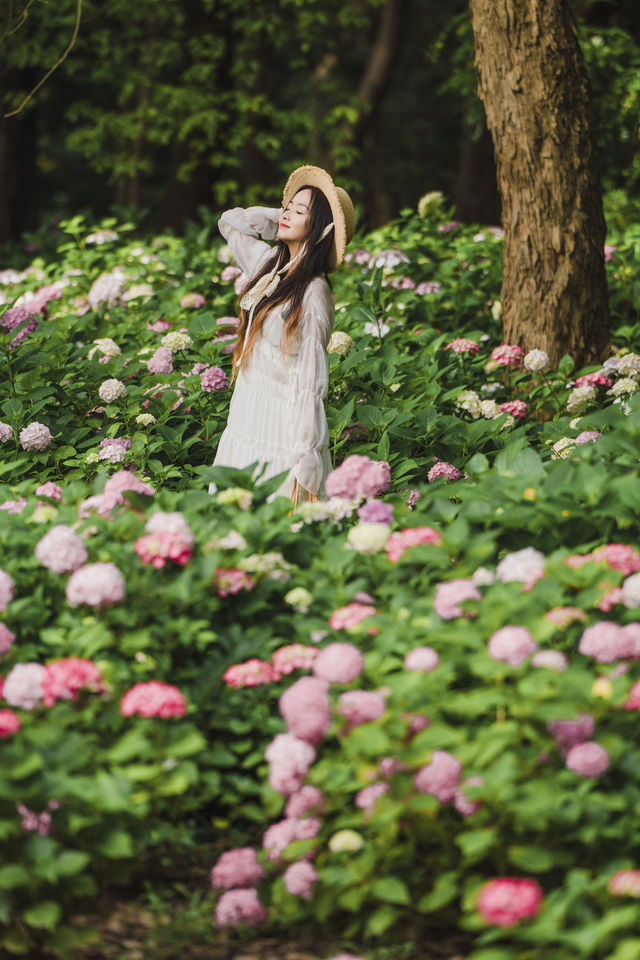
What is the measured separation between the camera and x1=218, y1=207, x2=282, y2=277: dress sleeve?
4586 mm

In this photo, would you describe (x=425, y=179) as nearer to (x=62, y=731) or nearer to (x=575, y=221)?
(x=575, y=221)

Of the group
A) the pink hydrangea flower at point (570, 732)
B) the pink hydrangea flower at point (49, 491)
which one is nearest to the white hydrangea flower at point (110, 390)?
the pink hydrangea flower at point (49, 491)

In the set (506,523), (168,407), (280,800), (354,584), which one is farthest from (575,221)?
(280,800)

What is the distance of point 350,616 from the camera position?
287 cm

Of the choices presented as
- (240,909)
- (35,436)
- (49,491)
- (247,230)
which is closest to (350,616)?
(240,909)

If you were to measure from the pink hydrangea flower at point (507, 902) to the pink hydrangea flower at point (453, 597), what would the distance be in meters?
0.72

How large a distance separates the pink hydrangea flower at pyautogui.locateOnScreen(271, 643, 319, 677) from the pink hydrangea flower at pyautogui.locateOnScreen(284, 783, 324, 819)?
0.35 metres

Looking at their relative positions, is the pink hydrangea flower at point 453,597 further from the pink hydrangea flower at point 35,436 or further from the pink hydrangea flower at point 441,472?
the pink hydrangea flower at point 35,436

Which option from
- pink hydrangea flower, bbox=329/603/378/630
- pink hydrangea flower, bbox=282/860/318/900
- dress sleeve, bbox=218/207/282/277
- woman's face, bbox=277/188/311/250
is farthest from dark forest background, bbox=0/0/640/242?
pink hydrangea flower, bbox=282/860/318/900

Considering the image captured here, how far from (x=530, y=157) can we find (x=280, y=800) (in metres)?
4.37

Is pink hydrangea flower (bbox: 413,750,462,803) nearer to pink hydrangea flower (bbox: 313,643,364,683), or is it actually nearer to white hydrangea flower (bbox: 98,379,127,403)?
pink hydrangea flower (bbox: 313,643,364,683)

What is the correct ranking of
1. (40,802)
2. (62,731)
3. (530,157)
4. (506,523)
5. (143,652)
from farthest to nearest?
(530,157)
(506,523)
(143,652)
(62,731)
(40,802)

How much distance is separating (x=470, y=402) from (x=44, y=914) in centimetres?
349

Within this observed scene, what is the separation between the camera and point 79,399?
552 cm
